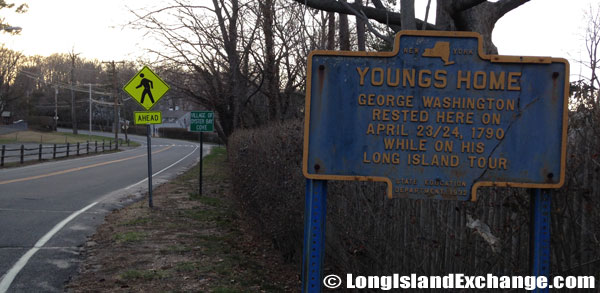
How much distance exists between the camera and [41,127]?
283 feet

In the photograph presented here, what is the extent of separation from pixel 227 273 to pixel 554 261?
424 centimetres

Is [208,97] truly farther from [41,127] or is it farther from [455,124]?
[41,127]

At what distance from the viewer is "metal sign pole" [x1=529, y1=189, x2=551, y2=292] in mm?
3666

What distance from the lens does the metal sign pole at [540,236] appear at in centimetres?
367

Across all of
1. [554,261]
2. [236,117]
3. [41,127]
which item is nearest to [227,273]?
[554,261]

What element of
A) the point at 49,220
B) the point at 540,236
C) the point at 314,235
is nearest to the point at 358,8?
the point at 314,235

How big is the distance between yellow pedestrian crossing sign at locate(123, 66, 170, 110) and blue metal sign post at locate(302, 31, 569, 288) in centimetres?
1012

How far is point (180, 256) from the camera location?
798 centimetres

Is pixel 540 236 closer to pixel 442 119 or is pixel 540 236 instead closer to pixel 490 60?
pixel 442 119

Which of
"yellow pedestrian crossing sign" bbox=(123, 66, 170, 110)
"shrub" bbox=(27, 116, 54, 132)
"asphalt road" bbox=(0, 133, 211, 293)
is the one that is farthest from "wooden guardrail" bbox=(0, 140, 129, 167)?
"shrub" bbox=(27, 116, 54, 132)

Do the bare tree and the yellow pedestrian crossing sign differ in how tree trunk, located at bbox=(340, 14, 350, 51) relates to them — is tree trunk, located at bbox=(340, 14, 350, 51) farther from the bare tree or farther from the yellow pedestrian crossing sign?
the bare tree

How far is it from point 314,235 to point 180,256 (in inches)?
178

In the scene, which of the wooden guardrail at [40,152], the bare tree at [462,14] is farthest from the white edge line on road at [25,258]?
the wooden guardrail at [40,152]

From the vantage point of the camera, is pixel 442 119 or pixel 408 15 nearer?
pixel 442 119
